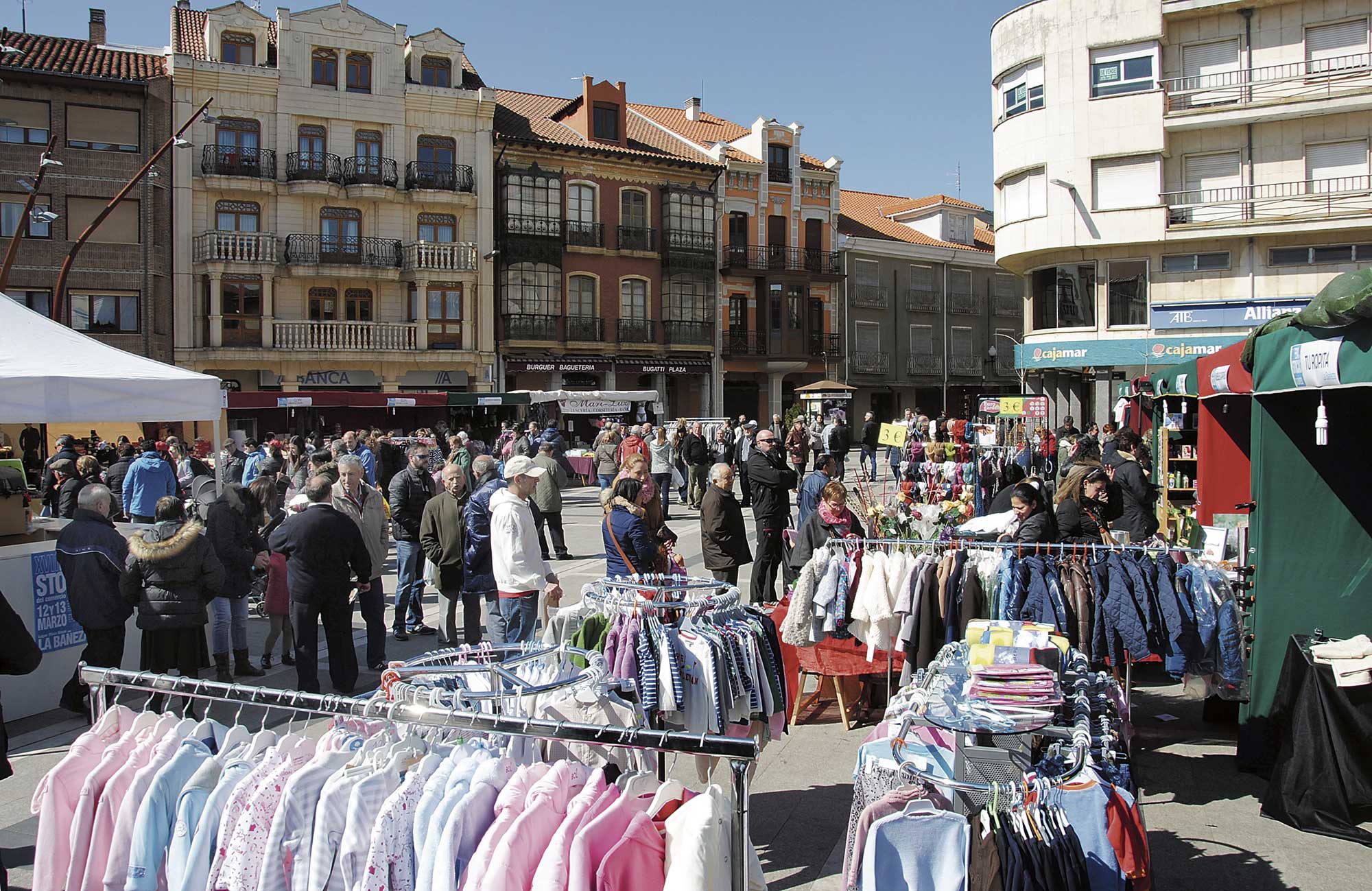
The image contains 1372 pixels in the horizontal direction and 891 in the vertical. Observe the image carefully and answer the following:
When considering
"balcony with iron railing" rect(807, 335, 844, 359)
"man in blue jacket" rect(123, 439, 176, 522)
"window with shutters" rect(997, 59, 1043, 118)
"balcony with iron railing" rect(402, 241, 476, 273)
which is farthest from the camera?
"balcony with iron railing" rect(807, 335, 844, 359)

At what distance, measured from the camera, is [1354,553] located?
5387 millimetres

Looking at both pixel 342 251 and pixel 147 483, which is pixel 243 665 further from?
pixel 342 251

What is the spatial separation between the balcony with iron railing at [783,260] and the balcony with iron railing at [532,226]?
7.25m

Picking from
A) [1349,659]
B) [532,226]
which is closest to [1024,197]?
[532,226]

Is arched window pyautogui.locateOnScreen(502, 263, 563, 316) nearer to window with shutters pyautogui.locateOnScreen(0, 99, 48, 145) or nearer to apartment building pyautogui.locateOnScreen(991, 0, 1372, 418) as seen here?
window with shutters pyautogui.locateOnScreen(0, 99, 48, 145)

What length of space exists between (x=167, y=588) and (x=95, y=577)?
582 millimetres

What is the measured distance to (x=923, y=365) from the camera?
145 feet

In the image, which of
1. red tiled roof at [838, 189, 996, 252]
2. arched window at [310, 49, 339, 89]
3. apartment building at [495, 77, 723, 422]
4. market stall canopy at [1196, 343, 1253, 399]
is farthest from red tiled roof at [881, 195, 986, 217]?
market stall canopy at [1196, 343, 1253, 399]

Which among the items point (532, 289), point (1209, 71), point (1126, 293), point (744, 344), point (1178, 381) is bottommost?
point (1178, 381)

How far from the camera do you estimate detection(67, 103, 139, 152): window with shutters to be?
28297 millimetres

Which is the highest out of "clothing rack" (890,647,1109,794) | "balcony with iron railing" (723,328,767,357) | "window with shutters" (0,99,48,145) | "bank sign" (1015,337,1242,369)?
"window with shutters" (0,99,48,145)

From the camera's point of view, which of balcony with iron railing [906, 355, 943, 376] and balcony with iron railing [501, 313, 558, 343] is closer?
balcony with iron railing [501, 313, 558, 343]

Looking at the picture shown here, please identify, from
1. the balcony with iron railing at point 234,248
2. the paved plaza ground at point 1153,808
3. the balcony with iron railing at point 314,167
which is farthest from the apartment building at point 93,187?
the paved plaza ground at point 1153,808

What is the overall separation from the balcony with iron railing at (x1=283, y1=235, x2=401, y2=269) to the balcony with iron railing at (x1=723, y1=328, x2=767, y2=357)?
13070 millimetres
